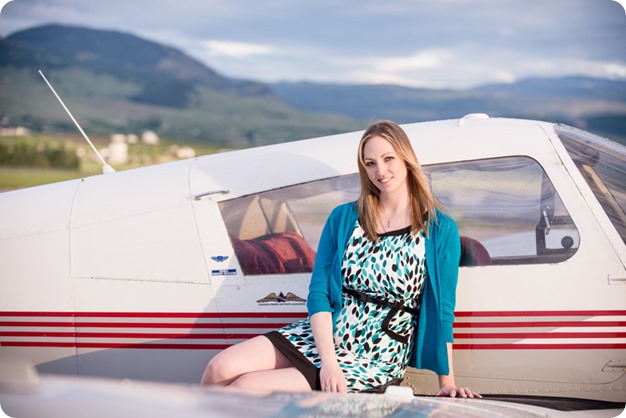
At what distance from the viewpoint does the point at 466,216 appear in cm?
393

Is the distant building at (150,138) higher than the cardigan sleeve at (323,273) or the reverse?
higher

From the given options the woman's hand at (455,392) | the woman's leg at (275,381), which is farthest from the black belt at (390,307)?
the woman's leg at (275,381)

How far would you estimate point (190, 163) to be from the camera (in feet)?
14.7

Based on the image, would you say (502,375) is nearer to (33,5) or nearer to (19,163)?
(19,163)

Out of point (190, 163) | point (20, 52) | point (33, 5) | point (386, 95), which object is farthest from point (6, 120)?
point (190, 163)

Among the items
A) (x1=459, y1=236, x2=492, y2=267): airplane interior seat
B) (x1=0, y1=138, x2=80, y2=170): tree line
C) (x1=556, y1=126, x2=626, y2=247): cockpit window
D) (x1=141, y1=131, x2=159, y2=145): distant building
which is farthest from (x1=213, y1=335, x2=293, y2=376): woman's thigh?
(x1=141, y1=131, x2=159, y2=145): distant building

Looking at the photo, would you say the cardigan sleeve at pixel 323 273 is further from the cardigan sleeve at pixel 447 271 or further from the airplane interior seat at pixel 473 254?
the airplane interior seat at pixel 473 254

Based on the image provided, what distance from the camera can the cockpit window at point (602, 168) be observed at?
384 centimetres

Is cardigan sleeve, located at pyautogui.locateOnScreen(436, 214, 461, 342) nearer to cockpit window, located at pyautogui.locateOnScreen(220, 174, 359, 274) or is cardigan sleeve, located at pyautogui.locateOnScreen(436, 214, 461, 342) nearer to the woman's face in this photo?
the woman's face

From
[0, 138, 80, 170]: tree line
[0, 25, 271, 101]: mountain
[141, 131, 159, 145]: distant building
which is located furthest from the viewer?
[0, 25, 271, 101]: mountain

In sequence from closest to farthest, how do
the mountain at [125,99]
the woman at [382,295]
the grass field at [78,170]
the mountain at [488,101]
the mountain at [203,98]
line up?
the woman at [382,295] < the grass field at [78,170] < the mountain at [125,99] < the mountain at [203,98] < the mountain at [488,101]

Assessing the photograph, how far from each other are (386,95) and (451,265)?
445 feet

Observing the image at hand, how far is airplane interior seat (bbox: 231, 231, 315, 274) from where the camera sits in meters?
3.94

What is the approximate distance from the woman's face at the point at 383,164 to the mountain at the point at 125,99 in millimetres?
84843
